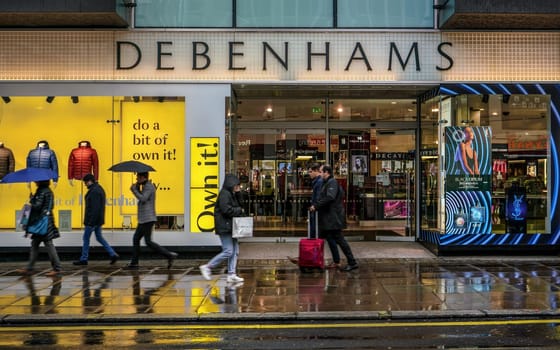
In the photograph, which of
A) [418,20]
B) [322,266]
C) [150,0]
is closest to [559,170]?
[418,20]

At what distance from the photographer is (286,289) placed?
9750 mm

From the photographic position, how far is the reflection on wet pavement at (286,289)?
849 centimetres

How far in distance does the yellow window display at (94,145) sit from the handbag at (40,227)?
192 centimetres

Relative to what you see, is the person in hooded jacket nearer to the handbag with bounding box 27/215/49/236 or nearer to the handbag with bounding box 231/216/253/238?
the handbag with bounding box 231/216/253/238

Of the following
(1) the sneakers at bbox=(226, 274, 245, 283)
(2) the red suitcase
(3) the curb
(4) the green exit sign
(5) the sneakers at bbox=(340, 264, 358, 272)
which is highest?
(4) the green exit sign

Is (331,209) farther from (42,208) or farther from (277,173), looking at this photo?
(42,208)

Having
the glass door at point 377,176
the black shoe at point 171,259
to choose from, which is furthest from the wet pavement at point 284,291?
the glass door at point 377,176

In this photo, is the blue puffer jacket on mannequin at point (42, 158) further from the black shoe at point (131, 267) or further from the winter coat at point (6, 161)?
the black shoe at point (131, 267)

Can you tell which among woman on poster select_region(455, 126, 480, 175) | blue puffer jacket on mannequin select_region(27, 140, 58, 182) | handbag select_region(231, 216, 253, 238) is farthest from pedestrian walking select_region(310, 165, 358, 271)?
blue puffer jacket on mannequin select_region(27, 140, 58, 182)

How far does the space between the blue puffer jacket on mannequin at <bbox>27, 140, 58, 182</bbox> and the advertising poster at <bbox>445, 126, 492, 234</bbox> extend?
27.7 feet

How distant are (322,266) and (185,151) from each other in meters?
3.94

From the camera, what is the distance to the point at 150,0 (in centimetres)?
1311

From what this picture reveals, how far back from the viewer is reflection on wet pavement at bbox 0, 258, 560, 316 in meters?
8.49

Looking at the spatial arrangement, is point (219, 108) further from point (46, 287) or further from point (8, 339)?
point (8, 339)
